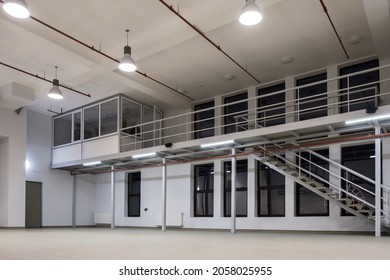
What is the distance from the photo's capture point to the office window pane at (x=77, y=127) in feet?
56.7

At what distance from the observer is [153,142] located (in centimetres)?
1673

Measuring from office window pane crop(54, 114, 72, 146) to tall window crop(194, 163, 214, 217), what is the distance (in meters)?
6.87

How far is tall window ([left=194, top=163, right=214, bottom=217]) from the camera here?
15250 millimetres

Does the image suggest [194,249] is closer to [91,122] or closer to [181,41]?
[181,41]

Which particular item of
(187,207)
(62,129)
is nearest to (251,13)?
(187,207)

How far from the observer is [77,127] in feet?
57.4

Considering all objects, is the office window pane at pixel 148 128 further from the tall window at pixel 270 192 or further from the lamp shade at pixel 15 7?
the lamp shade at pixel 15 7

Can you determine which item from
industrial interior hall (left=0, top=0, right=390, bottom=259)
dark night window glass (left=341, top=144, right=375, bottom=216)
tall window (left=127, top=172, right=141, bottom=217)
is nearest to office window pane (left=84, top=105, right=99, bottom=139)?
industrial interior hall (left=0, top=0, right=390, bottom=259)

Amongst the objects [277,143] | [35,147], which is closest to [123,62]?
[277,143]

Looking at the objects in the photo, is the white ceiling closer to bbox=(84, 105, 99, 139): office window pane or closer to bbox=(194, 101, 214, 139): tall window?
bbox=(194, 101, 214, 139): tall window

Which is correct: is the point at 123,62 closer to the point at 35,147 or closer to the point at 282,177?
the point at 282,177

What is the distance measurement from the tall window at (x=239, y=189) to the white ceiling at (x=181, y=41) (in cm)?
327

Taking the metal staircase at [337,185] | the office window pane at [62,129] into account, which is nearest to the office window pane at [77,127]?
the office window pane at [62,129]

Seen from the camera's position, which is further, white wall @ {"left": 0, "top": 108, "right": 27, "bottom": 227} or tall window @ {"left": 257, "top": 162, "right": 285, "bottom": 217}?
white wall @ {"left": 0, "top": 108, "right": 27, "bottom": 227}
